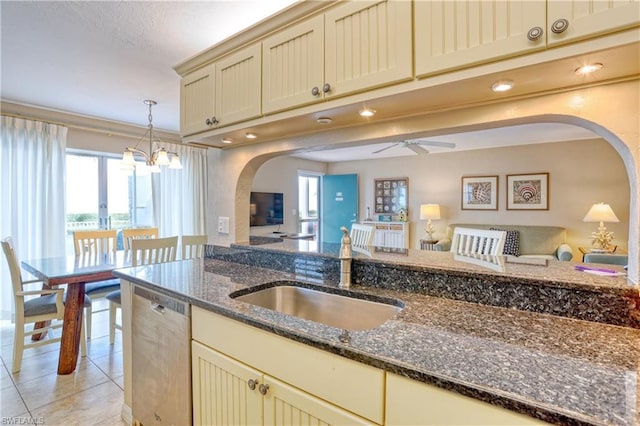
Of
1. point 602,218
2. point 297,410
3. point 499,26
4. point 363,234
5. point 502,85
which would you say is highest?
point 499,26

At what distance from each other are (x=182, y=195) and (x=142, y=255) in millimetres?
2065

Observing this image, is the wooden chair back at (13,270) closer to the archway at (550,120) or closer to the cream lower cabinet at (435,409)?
the archway at (550,120)

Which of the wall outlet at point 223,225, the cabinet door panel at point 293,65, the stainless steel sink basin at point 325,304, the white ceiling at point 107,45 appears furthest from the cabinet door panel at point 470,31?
the wall outlet at point 223,225

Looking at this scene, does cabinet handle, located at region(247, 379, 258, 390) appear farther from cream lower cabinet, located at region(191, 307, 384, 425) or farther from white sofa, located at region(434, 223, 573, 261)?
white sofa, located at region(434, 223, 573, 261)

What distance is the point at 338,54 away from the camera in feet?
4.06

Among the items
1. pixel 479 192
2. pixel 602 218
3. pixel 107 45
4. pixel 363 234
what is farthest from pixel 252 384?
pixel 479 192

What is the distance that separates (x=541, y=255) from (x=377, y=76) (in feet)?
16.1

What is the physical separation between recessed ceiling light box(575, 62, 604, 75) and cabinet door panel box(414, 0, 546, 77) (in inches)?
6.4

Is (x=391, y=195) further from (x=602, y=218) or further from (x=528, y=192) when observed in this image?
(x=602, y=218)

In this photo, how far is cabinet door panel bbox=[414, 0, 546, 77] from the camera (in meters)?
0.88

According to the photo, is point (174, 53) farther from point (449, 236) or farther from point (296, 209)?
point (449, 236)

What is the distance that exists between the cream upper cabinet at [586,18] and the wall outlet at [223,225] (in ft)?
6.09

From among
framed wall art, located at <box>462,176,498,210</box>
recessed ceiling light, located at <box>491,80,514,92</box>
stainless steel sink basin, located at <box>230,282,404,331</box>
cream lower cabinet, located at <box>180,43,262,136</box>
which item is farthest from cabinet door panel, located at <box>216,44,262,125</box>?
framed wall art, located at <box>462,176,498,210</box>

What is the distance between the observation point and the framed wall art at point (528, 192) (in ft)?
16.3
